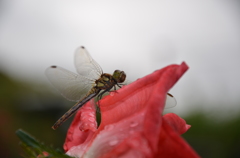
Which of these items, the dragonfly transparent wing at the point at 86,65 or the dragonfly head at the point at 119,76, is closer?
the dragonfly head at the point at 119,76

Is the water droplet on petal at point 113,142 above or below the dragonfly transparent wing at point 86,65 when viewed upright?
below

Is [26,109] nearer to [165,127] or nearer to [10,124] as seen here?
[10,124]

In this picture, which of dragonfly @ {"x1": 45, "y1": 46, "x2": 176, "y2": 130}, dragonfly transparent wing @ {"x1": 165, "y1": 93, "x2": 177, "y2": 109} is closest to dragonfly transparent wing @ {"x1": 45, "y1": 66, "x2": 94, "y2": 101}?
dragonfly @ {"x1": 45, "y1": 46, "x2": 176, "y2": 130}

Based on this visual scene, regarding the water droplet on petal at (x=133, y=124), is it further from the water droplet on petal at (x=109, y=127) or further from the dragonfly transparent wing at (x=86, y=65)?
the dragonfly transparent wing at (x=86, y=65)

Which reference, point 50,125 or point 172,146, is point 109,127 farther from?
point 50,125

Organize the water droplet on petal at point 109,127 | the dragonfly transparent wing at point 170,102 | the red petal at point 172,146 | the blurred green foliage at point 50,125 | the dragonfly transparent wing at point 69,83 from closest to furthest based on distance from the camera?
the red petal at point 172,146, the water droplet on petal at point 109,127, the dragonfly transparent wing at point 170,102, the dragonfly transparent wing at point 69,83, the blurred green foliage at point 50,125

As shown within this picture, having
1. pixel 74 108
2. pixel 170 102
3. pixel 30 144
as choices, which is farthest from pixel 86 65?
pixel 30 144

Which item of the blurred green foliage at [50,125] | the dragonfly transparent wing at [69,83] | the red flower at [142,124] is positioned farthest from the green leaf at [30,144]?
the blurred green foliage at [50,125]

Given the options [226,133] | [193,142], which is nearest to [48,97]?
[193,142]

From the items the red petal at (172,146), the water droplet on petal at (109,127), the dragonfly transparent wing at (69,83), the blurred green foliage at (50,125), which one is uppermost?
the red petal at (172,146)
